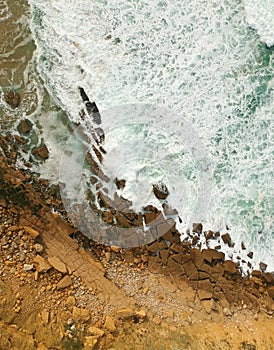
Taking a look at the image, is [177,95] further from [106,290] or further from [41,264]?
[41,264]

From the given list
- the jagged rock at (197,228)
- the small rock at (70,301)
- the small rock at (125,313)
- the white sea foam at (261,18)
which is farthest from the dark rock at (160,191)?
the white sea foam at (261,18)

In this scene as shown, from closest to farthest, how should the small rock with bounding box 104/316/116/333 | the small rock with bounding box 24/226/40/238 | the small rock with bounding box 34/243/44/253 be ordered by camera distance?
1. the small rock with bounding box 104/316/116/333
2. the small rock with bounding box 34/243/44/253
3. the small rock with bounding box 24/226/40/238

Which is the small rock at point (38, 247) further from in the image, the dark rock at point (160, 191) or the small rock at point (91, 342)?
the dark rock at point (160, 191)

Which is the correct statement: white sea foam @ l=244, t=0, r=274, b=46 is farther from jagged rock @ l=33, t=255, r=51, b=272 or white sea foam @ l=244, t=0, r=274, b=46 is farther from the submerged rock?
jagged rock @ l=33, t=255, r=51, b=272

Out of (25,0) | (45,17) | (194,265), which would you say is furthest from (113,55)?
(194,265)

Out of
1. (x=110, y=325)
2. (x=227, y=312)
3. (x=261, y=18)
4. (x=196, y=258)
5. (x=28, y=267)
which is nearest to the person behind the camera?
(x=110, y=325)

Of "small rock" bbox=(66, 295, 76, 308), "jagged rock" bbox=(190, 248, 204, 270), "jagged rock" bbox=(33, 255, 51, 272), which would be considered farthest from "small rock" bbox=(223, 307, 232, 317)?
"jagged rock" bbox=(33, 255, 51, 272)

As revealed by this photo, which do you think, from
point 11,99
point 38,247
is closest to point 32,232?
point 38,247
